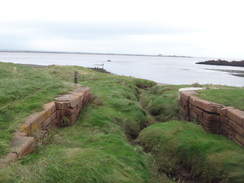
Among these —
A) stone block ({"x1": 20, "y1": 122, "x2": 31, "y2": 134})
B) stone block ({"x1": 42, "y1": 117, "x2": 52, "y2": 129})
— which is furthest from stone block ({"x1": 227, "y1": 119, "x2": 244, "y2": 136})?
stone block ({"x1": 20, "y1": 122, "x2": 31, "y2": 134})

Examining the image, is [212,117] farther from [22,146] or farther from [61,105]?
[22,146]

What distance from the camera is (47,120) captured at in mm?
6266

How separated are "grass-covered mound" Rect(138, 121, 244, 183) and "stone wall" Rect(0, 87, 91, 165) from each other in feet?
8.07

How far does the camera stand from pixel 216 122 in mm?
7621

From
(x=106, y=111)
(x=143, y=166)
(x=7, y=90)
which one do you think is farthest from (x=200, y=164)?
(x=7, y=90)

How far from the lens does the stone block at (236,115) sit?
625cm

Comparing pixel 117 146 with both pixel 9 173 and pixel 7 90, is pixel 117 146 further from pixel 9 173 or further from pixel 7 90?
pixel 7 90

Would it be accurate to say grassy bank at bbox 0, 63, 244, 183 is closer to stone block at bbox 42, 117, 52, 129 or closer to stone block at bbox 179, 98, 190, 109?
stone block at bbox 42, 117, 52, 129

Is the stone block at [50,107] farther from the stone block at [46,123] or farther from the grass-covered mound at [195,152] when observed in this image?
the grass-covered mound at [195,152]

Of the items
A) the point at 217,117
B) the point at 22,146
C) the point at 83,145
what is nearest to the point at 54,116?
the point at 83,145

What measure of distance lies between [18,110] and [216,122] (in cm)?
570

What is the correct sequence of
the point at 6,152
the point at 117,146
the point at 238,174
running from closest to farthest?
the point at 6,152
the point at 238,174
the point at 117,146

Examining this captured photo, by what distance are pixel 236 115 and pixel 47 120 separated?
4.94 m

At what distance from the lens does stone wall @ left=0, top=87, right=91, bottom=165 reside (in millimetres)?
4207
